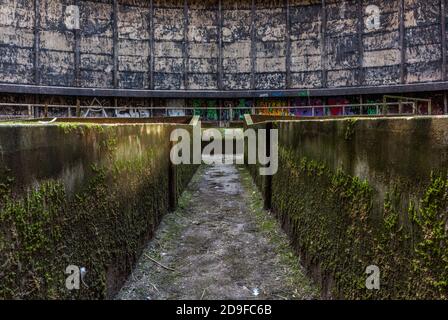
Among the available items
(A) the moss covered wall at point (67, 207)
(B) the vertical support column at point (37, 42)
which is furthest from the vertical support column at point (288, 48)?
(A) the moss covered wall at point (67, 207)

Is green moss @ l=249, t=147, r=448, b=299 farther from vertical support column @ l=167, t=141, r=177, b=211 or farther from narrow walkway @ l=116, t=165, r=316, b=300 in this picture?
vertical support column @ l=167, t=141, r=177, b=211

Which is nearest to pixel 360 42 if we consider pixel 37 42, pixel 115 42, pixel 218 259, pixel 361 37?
pixel 361 37

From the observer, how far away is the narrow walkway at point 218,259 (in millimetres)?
3143

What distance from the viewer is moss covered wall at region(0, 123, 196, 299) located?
1688 millimetres

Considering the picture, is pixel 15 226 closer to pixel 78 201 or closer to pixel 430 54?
pixel 78 201

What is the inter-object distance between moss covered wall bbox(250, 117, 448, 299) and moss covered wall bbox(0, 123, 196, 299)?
64.3 inches

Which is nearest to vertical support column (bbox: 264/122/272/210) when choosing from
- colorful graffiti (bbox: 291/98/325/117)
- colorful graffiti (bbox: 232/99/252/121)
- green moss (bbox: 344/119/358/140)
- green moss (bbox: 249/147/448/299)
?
green moss (bbox: 249/147/448/299)

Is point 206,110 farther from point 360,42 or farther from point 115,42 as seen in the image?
point 360,42

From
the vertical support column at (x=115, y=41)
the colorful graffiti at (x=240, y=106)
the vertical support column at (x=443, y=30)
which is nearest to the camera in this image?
the vertical support column at (x=443, y=30)

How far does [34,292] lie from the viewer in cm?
181

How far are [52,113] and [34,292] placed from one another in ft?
67.4

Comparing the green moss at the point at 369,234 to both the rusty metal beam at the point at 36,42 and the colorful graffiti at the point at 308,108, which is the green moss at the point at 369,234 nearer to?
the colorful graffiti at the point at 308,108

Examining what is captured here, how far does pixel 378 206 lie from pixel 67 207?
1758 mm

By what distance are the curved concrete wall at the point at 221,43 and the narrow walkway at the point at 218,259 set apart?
679 inches
